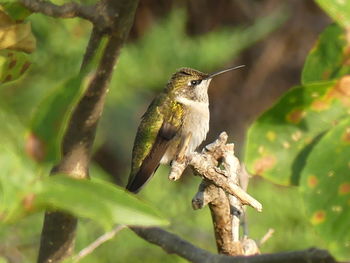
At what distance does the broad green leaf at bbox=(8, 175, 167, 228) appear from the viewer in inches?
18.8


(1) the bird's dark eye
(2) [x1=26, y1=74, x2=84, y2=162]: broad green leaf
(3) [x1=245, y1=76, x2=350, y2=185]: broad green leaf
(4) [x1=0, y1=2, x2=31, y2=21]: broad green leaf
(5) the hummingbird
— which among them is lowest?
(1) the bird's dark eye

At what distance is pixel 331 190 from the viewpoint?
29.6 inches

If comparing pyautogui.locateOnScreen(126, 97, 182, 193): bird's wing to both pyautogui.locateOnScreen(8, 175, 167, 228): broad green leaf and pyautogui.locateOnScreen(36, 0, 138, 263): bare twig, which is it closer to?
pyautogui.locateOnScreen(36, 0, 138, 263): bare twig

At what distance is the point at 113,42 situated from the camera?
105 centimetres

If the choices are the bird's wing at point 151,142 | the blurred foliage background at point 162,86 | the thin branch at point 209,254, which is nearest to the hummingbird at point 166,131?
the bird's wing at point 151,142

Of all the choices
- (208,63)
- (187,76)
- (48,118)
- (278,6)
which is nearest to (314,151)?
(48,118)

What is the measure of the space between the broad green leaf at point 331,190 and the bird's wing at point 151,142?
3.21 feet

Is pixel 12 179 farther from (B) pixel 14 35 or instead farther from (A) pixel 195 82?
(A) pixel 195 82

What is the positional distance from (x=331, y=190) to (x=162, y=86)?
2877 millimetres

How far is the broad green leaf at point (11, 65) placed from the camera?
32.5 inches

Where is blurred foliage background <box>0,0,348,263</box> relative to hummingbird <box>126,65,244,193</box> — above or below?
below

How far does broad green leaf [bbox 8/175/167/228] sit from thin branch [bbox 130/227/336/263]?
42 centimetres

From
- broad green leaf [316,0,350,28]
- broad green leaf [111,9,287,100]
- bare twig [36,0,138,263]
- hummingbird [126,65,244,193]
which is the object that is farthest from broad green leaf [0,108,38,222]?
broad green leaf [111,9,287,100]

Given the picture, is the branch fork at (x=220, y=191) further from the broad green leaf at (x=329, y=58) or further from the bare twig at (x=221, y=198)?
the broad green leaf at (x=329, y=58)
